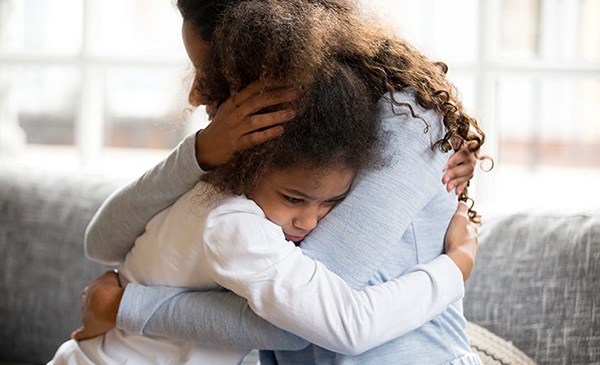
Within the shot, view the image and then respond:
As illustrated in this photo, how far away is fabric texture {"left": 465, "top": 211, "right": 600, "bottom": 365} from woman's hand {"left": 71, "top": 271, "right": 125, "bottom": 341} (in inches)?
30.2

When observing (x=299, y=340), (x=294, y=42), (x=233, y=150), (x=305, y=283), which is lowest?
(x=299, y=340)

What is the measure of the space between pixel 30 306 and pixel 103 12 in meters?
1.19

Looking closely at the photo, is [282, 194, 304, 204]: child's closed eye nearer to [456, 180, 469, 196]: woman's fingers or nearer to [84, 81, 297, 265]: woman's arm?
[84, 81, 297, 265]: woman's arm

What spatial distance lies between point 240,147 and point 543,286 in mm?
815

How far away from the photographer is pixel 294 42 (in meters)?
1.26

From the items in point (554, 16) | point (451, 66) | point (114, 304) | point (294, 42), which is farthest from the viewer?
point (554, 16)

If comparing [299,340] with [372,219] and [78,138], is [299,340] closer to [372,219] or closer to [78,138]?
[372,219]

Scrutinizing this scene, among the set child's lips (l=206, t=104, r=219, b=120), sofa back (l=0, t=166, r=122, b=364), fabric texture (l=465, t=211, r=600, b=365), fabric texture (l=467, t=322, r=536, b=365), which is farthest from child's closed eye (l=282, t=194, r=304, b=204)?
sofa back (l=0, t=166, r=122, b=364)

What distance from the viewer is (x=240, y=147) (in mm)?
1333

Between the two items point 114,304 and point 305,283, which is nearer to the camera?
point 305,283

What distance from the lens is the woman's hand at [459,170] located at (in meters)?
1.45

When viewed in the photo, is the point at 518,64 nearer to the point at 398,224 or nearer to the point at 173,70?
the point at 173,70

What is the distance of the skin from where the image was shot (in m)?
1.30

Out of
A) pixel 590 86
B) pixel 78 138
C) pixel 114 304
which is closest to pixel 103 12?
pixel 78 138
